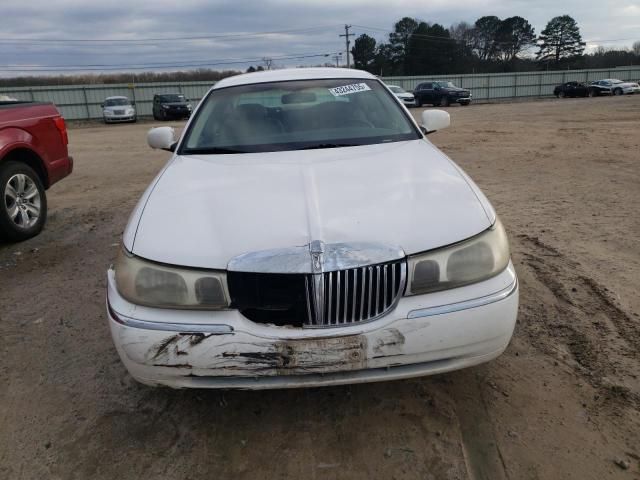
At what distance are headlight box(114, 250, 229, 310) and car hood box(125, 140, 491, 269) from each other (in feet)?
0.14

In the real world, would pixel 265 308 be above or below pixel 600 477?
above

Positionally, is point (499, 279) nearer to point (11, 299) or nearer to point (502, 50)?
point (11, 299)

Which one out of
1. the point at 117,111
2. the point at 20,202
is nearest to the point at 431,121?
the point at 20,202

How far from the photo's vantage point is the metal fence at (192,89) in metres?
33.6

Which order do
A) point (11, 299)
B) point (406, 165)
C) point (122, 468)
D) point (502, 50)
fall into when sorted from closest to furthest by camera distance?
point (122, 468)
point (406, 165)
point (11, 299)
point (502, 50)

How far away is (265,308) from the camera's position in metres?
2.10

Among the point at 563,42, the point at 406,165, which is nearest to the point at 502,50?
the point at 563,42

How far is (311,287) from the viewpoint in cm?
205

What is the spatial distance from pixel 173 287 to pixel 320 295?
0.62 m

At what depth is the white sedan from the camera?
2057 mm

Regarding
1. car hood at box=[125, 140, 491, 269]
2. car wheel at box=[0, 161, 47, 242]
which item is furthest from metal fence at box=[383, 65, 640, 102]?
car hood at box=[125, 140, 491, 269]

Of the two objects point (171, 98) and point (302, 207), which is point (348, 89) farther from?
point (171, 98)

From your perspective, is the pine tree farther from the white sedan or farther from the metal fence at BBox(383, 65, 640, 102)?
the white sedan

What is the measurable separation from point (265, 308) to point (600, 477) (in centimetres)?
147
